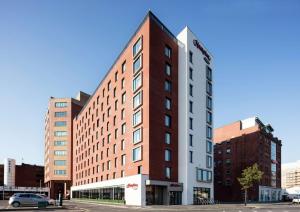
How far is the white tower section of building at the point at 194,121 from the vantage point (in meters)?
61.8

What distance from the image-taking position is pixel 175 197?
59438mm

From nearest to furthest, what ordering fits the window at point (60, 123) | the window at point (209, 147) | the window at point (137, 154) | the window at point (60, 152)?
1. the window at point (137, 154)
2. the window at point (209, 147)
3. the window at point (60, 152)
4. the window at point (60, 123)

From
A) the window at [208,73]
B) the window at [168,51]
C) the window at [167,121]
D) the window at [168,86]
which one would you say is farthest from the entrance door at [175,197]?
the window at [208,73]

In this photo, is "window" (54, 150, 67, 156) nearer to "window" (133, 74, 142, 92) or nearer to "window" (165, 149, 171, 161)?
"window" (133, 74, 142, 92)

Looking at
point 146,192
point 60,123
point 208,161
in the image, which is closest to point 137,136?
point 146,192

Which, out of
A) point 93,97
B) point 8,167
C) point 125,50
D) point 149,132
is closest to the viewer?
point 149,132

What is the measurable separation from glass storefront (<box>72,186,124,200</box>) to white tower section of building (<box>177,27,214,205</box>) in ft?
38.5

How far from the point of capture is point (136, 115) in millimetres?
62188

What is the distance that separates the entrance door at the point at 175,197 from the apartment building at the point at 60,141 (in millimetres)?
76389

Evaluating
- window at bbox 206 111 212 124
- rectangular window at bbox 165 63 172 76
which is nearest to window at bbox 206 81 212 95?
window at bbox 206 111 212 124

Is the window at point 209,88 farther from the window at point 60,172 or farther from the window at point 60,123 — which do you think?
the window at point 60,172

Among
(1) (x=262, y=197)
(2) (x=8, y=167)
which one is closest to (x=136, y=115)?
(1) (x=262, y=197)

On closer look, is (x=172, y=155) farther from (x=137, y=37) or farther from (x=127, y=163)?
(x=137, y=37)

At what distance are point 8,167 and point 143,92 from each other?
400 feet
